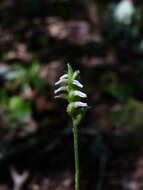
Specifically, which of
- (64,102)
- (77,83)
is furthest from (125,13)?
(77,83)

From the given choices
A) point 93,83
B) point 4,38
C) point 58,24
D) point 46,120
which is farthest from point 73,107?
point 58,24

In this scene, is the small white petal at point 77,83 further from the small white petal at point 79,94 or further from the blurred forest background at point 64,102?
the blurred forest background at point 64,102

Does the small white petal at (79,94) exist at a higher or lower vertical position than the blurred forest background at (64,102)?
lower

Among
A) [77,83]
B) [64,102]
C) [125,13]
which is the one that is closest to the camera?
[77,83]

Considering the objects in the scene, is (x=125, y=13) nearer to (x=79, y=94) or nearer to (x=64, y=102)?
(x=64, y=102)

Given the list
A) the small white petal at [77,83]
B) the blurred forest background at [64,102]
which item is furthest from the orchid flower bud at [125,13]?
the small white petal at [77,83]

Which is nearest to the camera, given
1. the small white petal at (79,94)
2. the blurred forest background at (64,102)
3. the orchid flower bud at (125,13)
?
the small white petal at (79,94)

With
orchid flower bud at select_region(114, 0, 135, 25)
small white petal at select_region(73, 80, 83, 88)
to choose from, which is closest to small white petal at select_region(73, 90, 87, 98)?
small white petal at select_region(73, 80, 83, 88)

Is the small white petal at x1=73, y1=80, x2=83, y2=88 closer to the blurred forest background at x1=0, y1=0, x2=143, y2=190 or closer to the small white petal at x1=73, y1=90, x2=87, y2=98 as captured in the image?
the small white petal at x1=73, y1=90, x2=87, y2=98

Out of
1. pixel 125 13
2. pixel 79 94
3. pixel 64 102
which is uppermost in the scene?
pixel 125 13

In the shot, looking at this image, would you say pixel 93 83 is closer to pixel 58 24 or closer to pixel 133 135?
pixel 133 135
